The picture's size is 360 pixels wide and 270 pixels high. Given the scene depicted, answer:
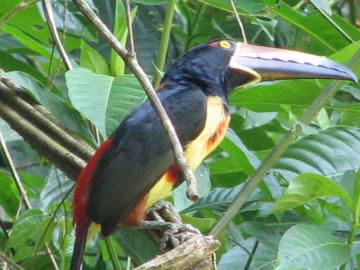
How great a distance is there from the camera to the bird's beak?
9.34 ft

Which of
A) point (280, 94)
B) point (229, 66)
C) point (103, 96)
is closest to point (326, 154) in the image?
point (280, 94)

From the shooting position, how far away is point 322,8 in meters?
2.86

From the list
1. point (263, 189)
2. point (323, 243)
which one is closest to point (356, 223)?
point (323, 243)

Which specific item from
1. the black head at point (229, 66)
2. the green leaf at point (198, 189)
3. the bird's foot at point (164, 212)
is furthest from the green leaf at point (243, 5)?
the bird's foot at point (164, 212)

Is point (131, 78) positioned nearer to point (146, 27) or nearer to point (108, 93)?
point (108, 93)

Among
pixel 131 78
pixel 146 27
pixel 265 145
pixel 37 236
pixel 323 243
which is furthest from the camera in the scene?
pixel 146 27

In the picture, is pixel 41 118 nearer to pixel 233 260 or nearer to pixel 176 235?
pixel 176 235

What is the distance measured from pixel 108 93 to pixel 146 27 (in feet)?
3.65

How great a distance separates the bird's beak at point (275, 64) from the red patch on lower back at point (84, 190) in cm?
57

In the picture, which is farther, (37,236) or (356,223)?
(37,236)

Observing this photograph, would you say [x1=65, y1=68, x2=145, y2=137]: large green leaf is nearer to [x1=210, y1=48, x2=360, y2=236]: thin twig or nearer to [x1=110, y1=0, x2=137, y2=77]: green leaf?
[x1=110, y1=0, x2=137, y2=77]: green leaf

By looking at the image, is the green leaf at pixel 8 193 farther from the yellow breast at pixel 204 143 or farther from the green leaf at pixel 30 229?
the yellow breast at pixel 204 143

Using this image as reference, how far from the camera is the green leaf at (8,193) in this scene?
3.31m

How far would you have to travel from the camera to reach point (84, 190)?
271 cm
